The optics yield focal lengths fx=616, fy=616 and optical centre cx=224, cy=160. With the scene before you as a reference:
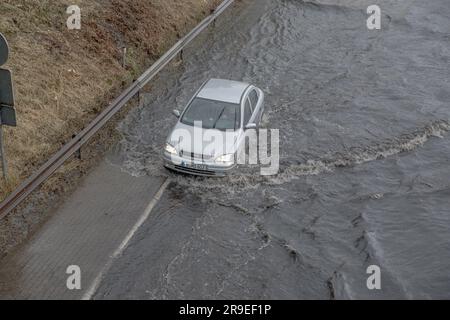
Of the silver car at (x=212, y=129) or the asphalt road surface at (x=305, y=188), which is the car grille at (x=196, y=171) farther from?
the asphalt road surface at (x=305, y=188)

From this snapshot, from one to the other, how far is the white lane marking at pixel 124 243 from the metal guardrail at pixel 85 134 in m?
2.15

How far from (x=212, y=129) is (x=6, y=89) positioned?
469 centimetres

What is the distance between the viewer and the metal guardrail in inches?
472

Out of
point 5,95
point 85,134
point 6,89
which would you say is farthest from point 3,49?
point 85,134

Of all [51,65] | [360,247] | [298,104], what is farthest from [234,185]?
[51,65]

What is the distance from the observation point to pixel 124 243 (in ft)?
38.9

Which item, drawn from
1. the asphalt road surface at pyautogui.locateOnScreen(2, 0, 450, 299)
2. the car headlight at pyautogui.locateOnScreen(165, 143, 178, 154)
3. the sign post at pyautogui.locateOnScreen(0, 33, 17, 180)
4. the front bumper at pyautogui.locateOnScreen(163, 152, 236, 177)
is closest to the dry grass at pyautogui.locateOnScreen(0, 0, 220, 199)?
the asphalt road surface at pyautogui.locateOnScreen(2, 0, 450, 299)

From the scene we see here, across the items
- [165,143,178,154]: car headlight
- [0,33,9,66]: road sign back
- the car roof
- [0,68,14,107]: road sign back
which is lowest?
[165,143,178,154]: car headlight

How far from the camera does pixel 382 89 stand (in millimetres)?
19938

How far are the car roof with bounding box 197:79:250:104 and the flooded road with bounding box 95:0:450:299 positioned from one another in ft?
5.09

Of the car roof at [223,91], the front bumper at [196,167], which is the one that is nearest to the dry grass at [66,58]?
the front bumper at [196,167]

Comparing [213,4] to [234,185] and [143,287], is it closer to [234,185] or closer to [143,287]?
[234,185]

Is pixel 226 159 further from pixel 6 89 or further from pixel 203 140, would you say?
pixel 6 89

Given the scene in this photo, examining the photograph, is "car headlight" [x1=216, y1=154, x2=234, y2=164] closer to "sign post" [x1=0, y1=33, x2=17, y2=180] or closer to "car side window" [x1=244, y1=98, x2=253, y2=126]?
"car side window" [x1=244, y1=98, x2=253, y2=126]
